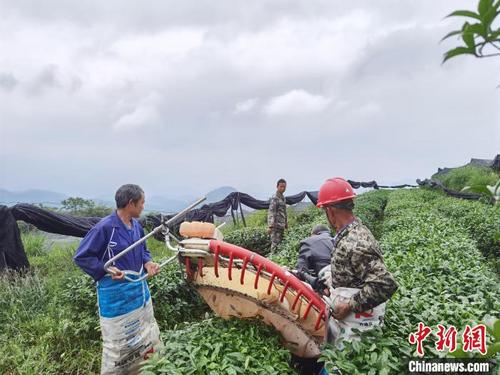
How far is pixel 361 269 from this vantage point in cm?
240

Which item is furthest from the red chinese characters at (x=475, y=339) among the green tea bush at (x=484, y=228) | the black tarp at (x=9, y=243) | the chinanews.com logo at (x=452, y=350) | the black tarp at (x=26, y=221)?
the black tarp at (x=9, y=243)

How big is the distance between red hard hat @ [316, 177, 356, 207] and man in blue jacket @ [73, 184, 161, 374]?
1.69 meters

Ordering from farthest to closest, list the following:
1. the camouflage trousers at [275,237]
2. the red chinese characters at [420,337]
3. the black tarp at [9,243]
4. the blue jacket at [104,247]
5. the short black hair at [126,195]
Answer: the camouflage trousers at [275,237]
the black tarp at [9,243]
the short black hair at [126,195]
the blue jacket at [104,247]
the red chinese characters at [420,337]

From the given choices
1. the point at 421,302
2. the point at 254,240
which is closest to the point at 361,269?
the point at 421,302

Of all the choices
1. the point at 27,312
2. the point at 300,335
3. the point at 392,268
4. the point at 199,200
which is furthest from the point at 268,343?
the point at 27,312

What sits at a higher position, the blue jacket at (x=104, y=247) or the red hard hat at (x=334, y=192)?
the red hard hat at (x=334, y=192)

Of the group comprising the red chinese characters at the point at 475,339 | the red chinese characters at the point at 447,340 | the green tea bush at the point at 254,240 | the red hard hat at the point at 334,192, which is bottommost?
the green tea bush at the point at 254,240

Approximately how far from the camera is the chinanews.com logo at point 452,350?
1.90 meters

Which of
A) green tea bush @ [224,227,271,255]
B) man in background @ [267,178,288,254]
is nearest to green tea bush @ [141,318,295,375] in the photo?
man in background @ [267,178,288,254]

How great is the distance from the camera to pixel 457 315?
2.59 m

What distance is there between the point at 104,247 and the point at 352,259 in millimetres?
2107

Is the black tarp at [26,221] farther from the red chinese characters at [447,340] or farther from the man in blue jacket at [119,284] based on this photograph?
the red chinese characters at [447,340]

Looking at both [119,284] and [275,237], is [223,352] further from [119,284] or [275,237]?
[275,237]

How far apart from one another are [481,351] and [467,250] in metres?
3.90
